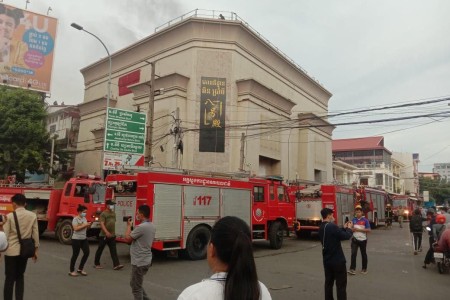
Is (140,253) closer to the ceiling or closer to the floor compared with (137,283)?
closer to the ceiling

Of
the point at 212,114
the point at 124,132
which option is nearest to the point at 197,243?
the point at 124,132

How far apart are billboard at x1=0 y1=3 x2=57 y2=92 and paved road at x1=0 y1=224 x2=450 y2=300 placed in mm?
27705

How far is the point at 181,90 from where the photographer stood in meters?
28.6

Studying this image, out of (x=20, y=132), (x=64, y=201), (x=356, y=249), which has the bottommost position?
(x=356, y=249)

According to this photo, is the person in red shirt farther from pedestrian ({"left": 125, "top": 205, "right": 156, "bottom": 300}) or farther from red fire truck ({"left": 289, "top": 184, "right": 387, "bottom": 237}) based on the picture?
red fire truck ({"left": 289, "top": 184, "right": 387, "bottom": 237})

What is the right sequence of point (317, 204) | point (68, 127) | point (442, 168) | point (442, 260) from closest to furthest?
point (442, 260), point (317, 204), point (68, 127), point (442, 168)

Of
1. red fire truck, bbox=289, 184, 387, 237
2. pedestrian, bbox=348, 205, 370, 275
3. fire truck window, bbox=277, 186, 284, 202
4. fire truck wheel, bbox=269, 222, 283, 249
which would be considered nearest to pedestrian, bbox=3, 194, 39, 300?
pedestrian, bbox=348, 205, 370, 275

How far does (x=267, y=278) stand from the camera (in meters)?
9.64

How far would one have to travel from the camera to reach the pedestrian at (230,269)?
192 centimetres

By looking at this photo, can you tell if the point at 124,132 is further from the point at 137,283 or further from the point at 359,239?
the point at 137,283

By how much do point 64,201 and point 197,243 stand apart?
6.05 m

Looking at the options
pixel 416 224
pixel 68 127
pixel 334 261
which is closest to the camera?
pixel 334 261

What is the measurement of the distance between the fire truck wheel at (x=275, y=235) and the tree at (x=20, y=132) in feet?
61.7

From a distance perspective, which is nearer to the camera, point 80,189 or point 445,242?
point 445,242
